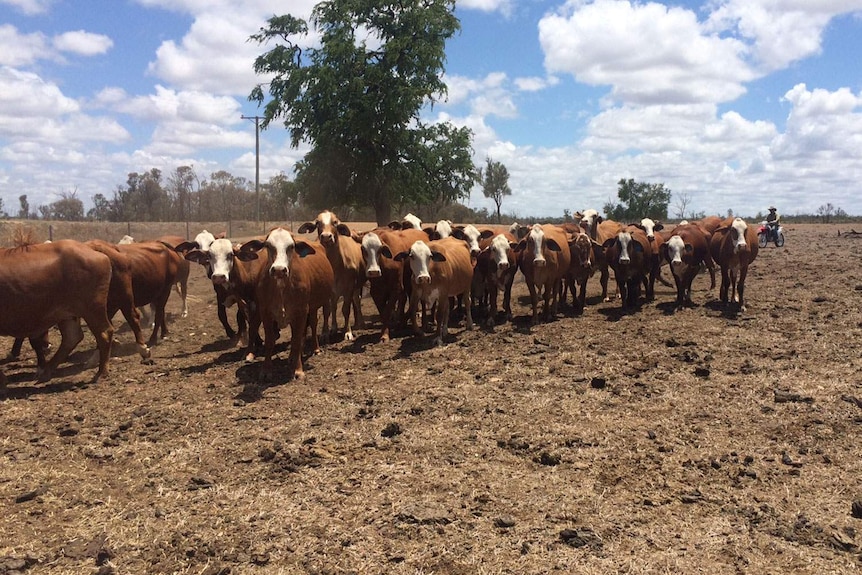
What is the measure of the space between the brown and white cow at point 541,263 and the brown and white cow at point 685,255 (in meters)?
2.34

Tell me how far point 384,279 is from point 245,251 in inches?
114

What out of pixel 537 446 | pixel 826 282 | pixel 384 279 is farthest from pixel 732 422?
pixel 826 282

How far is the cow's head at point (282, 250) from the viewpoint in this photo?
7938 millimetres

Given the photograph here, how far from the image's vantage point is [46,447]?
6.04m

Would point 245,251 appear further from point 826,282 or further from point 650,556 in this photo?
point 826,282

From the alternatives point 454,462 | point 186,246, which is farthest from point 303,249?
point 454,462

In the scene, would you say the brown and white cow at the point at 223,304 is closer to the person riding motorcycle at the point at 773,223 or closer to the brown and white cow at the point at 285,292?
the brown and white cow at the point at 285,292

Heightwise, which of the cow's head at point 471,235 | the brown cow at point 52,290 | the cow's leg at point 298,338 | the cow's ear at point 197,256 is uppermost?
the cow's head at point 471,235

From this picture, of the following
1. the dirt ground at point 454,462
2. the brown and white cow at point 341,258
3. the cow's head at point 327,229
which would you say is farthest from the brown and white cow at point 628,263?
the cow's head at point 327,229

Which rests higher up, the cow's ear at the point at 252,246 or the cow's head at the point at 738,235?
the cow's head at the point at 738,235

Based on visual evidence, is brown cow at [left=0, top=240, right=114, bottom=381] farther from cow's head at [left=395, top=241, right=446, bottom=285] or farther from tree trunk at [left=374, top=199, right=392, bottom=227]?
tree trunk at [left=374, top=199, right=392, bottom=227]

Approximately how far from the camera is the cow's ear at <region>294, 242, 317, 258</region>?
8602mm

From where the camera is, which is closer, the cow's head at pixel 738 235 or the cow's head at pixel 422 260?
the cow's head at pixel 422 260

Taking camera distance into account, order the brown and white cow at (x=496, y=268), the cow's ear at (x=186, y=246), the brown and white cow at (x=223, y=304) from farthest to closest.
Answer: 1. the brown and white cow at (x=496, y=268)
2. the cow's ear at (x=186, y=246)
3. the brown and white cow at (x=223, y=304)
